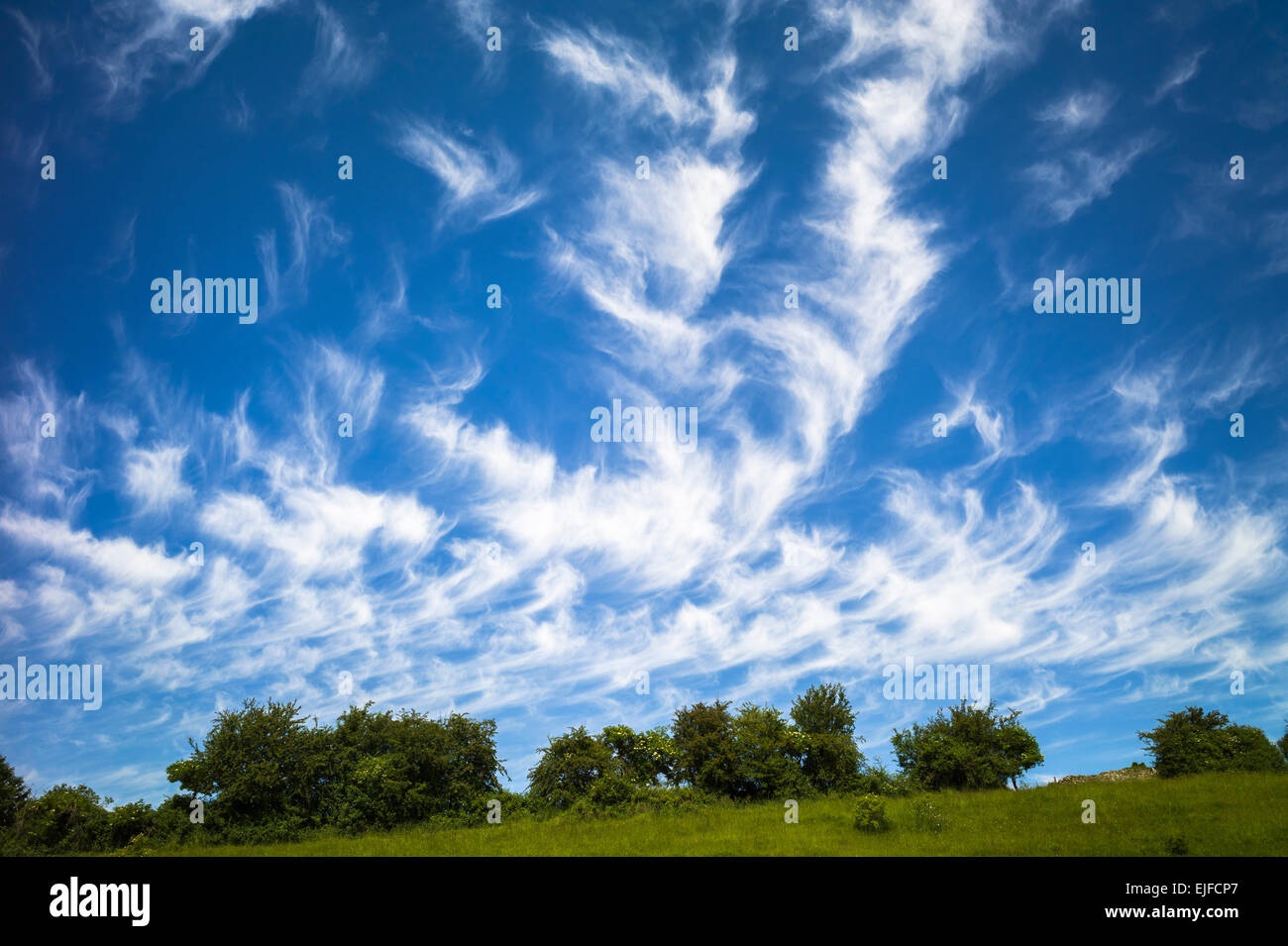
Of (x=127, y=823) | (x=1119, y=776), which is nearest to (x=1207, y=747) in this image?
(x=1119, y=776)

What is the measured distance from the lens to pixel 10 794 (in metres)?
48.5

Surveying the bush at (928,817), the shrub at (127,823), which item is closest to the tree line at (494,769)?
the shrub at (127,823)

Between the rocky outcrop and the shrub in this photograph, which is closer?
the shrub

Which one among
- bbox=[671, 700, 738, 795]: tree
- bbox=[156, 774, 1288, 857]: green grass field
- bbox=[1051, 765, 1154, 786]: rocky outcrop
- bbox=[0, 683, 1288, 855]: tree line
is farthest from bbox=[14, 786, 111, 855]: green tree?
bbox=[1051, 765, 1154, 786]: rocky outcrop

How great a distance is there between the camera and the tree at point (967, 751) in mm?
44688

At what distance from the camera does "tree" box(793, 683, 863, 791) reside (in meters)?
45.8

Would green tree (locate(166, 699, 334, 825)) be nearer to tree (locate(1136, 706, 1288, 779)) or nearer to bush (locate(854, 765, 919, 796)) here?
bush (locate(854, 765, 919, 796))

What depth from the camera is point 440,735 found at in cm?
4434

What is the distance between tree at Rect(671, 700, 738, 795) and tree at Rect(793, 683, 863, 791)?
436 centimetres

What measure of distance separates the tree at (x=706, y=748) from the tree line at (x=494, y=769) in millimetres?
82

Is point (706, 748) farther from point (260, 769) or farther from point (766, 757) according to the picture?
point (260, 769)

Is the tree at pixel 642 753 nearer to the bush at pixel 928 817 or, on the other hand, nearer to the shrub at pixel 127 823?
the bush at pixel 928 817
